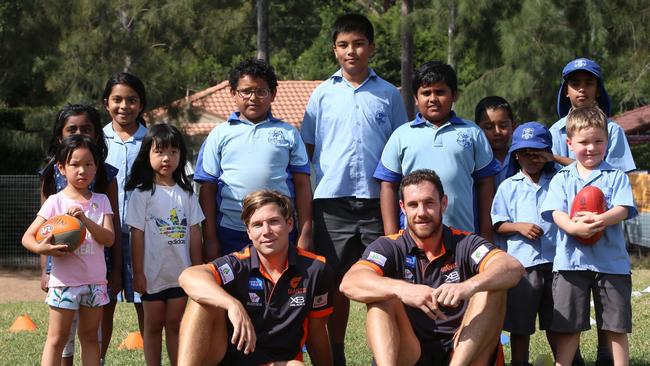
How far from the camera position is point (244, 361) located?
5.20 m

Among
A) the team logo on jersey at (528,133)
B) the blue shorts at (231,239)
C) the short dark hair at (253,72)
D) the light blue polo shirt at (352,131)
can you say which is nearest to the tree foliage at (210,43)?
the light blue polo shirt at (352,131)

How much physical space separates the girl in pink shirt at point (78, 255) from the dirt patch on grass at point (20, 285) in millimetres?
9342

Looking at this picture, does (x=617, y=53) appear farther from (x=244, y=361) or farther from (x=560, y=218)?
(x=244, y=361)

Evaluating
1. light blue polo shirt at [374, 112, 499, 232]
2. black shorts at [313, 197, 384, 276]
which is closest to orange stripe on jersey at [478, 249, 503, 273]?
light blue polo shirt at [374, 112, 499, 232]

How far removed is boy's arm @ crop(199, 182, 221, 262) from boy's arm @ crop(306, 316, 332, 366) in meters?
1.07

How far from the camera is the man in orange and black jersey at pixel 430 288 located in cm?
492

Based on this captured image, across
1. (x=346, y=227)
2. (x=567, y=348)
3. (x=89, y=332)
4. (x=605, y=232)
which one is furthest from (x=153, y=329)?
(x=605, y=232)

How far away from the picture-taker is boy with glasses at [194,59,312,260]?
611 cm

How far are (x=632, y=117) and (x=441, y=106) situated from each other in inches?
962

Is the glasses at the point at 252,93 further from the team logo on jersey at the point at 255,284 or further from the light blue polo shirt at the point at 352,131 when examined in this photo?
the team logo on jersey at the point at 255,284

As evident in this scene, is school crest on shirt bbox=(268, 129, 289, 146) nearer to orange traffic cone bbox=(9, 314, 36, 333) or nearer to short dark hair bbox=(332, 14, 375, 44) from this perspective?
short dark hair bbox=(332, 14, 375, 44)

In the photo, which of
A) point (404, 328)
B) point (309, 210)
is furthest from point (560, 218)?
point (309, 210)

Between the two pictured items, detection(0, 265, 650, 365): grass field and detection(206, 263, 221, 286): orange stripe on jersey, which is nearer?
detection(206, 263, 221, 286): orange stripe on jersey

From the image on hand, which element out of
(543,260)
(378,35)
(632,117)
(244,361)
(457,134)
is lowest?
(244,361)
